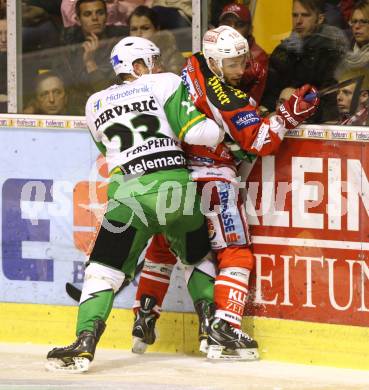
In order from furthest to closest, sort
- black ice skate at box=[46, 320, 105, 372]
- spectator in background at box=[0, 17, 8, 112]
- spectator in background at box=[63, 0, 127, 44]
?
spectator in background at box=[0, 17, 8, 112] < spectator in background at box=[63, 0, 127, 44] < black ice skate at box=[46, 320, 105, 372]

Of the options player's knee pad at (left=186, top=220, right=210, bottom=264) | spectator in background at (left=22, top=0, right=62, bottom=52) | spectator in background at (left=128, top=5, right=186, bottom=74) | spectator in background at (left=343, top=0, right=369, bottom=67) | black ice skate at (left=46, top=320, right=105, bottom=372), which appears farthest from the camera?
spectator in background at (left=22, top=0, right=62, bottom=52)

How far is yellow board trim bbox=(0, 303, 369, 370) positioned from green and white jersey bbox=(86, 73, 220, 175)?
938 mm

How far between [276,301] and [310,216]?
49cm

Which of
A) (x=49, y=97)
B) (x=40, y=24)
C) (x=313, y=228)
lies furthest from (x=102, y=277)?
(x=40, y=24)

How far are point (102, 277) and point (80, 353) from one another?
40 cm

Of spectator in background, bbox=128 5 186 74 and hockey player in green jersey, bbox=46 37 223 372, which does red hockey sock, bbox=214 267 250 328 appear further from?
spectator in background, bbox=128 5 186 74

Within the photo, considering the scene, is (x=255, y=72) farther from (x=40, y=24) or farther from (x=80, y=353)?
(x=80, y=353)

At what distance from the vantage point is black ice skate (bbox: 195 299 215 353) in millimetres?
8117

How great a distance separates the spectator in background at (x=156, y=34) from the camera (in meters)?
8.44

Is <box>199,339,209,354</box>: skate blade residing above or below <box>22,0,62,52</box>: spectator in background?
below

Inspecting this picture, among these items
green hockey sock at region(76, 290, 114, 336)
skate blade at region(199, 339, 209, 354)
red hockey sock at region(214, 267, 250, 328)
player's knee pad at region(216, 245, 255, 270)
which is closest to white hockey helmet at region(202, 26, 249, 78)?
player's knee pad at region(216, 245, 255, 270)

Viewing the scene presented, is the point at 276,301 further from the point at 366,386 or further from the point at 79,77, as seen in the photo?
the point at 79,77

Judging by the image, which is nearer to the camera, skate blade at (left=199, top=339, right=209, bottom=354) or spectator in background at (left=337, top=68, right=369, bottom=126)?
spectator in background at (left=337, top=68, right=369, bottom=126)

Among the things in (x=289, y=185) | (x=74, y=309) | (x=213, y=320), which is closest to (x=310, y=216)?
(x=289, y=185)
